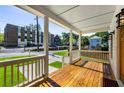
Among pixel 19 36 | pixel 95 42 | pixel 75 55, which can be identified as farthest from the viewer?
pixel 95 42

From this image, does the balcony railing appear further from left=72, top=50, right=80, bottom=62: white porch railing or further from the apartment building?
the apartment building

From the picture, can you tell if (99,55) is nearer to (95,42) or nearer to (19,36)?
(95,42)

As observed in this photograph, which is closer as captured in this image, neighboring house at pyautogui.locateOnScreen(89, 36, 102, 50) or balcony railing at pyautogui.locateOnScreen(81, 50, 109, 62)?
balcony railing at pyautogui.locateOnScreen(81, 50, 109, 62)

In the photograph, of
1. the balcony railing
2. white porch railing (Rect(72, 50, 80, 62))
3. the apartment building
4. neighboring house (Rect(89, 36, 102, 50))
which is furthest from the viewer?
neighboring house (Rect(89, 36, 102, 50))

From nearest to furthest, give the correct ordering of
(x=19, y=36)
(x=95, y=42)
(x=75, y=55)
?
(x=75, y=55) → (x=19, y=36) → (x=95, y=42)

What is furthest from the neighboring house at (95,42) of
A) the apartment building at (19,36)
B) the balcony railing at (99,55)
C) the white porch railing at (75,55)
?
the white porch railing at (75,55)

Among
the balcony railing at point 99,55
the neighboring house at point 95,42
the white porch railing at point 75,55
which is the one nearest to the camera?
the white porch railing at point 75,55

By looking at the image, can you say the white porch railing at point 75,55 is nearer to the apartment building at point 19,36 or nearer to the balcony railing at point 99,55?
the balcony railing at point 99,55

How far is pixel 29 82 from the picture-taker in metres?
3.77

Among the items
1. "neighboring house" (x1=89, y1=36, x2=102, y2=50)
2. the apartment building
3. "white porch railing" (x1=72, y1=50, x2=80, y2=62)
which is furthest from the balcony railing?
the apartment building

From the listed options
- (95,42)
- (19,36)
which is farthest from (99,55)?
(19,36)

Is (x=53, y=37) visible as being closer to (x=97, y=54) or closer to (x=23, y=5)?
(x=97, y=54)
